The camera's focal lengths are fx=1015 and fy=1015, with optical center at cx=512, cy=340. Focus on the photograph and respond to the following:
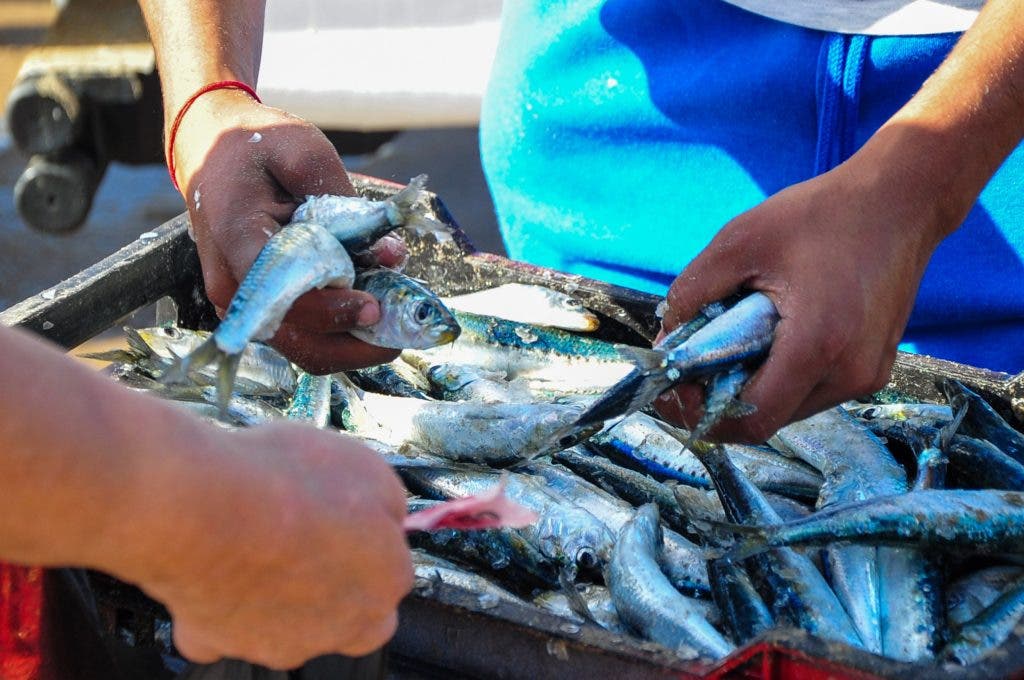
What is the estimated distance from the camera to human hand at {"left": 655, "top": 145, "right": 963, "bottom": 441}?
1824 millimetres

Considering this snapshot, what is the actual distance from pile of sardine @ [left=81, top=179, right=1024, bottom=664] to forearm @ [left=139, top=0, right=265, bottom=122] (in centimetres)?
64

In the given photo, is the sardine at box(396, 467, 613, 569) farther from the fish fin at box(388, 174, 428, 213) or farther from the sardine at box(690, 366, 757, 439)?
the fish fin at box(388, 174, 428, 213)

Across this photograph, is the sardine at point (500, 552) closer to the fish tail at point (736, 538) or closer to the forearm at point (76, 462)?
the fish tail at point (736, 538)

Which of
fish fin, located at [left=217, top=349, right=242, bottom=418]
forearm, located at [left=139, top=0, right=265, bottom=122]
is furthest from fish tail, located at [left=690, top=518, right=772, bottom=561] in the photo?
forearm, located at [left=139, top=0, right=265, bottom=122]

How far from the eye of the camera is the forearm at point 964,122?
1945 millimetres

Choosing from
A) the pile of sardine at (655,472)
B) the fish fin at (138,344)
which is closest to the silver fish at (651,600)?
the pile of sardine at (655,472)

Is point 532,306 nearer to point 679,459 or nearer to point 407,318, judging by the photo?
point 679,459

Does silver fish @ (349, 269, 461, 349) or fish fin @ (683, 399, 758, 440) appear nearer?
fish fin @ (683, 399, 758, 440)

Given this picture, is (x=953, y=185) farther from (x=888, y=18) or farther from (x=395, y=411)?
(x=395, y=411)

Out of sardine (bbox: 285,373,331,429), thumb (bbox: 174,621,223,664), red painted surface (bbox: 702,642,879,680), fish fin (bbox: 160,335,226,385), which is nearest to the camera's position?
thumb (bbox: 174,621,223,664)

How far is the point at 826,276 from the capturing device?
1.83 meters

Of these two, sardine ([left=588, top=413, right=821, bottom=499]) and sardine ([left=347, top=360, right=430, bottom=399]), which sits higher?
sardine ([left=588, top=413, right=821, bottom=499])

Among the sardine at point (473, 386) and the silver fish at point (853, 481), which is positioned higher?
the silver fish at point (853, 481)

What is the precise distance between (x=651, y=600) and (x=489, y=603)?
15.9 inches
